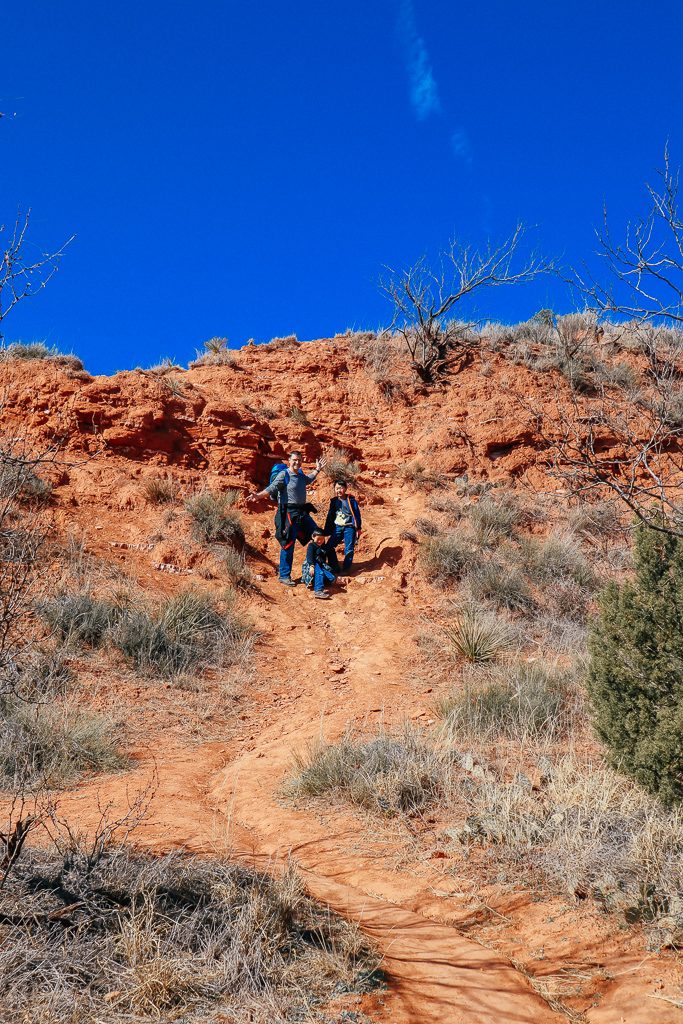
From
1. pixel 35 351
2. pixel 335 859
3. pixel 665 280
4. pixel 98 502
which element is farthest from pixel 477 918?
pixel 35 351

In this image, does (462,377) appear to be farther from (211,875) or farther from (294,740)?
(211,875)

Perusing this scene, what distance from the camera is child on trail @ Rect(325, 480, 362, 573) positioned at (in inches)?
446

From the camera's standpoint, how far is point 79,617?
8031 millimetres

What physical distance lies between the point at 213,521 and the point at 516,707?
6230 millimetres

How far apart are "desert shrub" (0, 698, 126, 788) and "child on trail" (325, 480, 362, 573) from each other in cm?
572

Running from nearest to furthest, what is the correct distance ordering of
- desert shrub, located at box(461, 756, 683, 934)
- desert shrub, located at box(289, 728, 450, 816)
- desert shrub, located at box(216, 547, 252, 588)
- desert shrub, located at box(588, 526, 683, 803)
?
1. desert shrub, located at box(461, 756, 683, 934)
2. desert shrub, located at box(588, 526, 683, 803)
3. desert shrub, located at box(289, 728, 450, 816)
4. desert shrub, located at box(216, 547, 252, 588)

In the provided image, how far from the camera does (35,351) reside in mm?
14359

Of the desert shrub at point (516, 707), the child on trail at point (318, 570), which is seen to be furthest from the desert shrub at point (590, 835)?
the child on trail at point (318, 570)

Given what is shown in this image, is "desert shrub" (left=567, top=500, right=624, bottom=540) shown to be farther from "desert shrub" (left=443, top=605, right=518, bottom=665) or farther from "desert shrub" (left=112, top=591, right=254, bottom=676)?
"desert shrub" (left=112, top=591, right=254, bottom=676)

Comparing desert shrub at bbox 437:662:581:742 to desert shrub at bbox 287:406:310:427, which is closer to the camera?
desert shrub at bbox 437:662:581:742

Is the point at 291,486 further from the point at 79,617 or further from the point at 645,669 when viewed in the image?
the point at 645,669

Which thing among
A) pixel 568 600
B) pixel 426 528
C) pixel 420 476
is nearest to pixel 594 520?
pixel 568 600

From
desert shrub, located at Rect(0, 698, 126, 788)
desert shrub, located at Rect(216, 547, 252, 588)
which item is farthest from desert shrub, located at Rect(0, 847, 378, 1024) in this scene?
desert shrub, located at Rect(216, 547, 252, 588)

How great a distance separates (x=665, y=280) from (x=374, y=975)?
12.1ft
